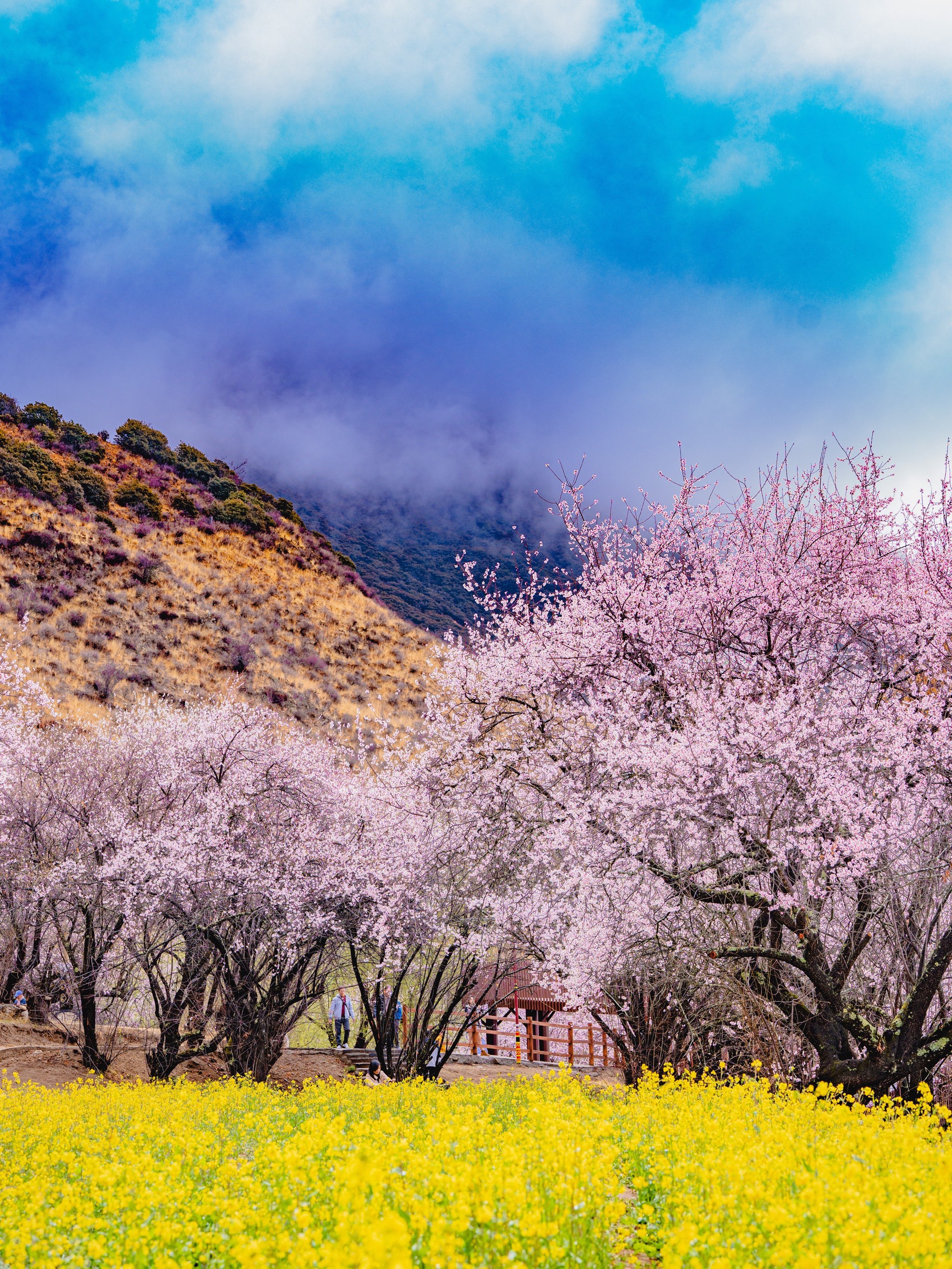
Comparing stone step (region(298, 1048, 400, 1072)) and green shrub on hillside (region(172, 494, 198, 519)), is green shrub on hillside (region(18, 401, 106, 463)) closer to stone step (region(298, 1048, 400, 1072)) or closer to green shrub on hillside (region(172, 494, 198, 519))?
green shrub on hillside (region(172, 494, 198, 519))

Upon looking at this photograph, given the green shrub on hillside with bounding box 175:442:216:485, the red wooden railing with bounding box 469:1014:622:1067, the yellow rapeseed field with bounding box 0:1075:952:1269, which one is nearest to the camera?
the yellow rapeseed field with bounding box 0:1075:952:1269

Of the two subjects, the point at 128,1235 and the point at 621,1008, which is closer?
the point at 128,1235

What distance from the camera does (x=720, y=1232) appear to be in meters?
3.38

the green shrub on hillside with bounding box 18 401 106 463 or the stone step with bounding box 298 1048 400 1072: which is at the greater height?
the green shrub on hillside with bounding box 18 401 106 463

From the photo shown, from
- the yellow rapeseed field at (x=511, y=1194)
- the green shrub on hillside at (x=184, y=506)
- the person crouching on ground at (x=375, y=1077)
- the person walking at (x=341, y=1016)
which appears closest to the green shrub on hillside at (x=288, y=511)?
the green shrub on hillside at (x=184, y=506)

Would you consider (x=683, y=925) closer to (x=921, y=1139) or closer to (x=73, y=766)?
(x=921, y=1139)

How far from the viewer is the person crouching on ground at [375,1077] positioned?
1262cm

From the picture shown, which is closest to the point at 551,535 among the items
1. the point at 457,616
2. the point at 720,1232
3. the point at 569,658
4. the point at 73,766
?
the point at 457,616

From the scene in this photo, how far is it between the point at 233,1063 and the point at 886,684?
12.8m

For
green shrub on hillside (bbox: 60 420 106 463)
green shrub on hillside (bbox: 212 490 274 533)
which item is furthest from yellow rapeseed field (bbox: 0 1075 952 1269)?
green shrub on hillside (bbox: 60 420 106 463)

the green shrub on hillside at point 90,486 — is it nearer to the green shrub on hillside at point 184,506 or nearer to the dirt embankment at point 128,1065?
the green shrub on hillside at point 184,506

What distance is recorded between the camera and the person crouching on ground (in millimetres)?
12620

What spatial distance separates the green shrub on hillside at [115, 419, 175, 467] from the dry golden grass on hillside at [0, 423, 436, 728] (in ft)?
6.53

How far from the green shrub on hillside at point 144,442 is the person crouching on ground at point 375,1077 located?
A: 47994mm
